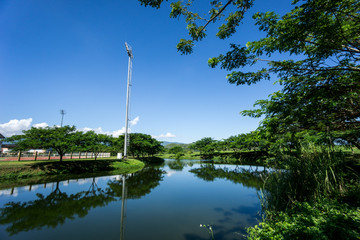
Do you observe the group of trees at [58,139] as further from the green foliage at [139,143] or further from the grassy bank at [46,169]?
the green foliage at [139,143]

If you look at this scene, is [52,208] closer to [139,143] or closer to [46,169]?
[46,169]

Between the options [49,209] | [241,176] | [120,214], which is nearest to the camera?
[120,214]

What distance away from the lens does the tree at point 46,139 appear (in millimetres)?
14798

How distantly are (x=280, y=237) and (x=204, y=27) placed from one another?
5.80 m

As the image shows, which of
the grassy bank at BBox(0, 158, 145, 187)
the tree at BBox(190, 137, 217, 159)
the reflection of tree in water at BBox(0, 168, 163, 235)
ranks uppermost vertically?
the tree at BBox(190, 137, 217, 159)

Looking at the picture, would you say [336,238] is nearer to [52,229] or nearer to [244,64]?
[244,64]

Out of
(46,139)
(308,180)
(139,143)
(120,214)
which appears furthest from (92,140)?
(308,180)

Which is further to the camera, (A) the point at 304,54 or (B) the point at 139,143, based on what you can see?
(B) the point at 139,143

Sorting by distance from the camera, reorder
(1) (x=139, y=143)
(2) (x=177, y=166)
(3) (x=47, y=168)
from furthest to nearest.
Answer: (1) (x=139, y=143), (2) (x=177, y=166), (3) (x=47, y=168)

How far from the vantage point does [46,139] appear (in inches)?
647

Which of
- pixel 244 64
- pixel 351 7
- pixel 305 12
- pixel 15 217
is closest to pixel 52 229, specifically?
pixel 15 217

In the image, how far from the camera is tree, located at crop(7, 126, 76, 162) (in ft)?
48.6

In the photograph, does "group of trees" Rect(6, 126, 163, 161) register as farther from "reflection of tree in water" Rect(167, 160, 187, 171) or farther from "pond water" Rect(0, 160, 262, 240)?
"reflection of tree in water" Rect(167, 160, 187, 171)

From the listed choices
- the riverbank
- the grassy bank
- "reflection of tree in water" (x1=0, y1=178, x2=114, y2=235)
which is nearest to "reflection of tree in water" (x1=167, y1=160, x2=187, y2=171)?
the riverbank
